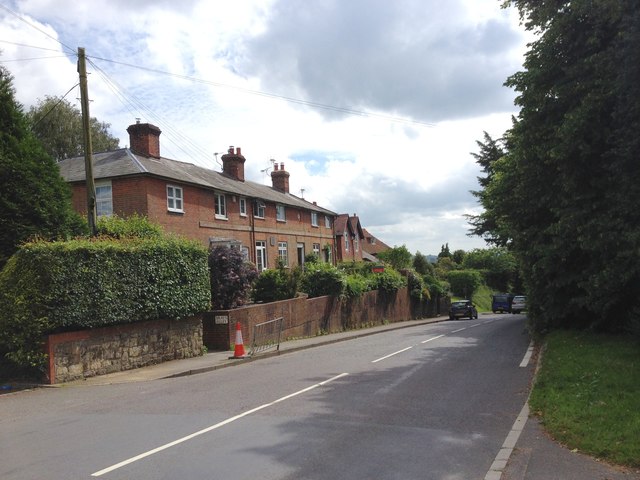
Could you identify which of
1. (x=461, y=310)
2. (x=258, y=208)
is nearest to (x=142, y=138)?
(x=258, y=208)

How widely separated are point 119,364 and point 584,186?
39.2 feet

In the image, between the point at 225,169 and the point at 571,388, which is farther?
the point at 225,169

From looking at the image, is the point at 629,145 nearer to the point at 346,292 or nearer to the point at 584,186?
the point at 584,186

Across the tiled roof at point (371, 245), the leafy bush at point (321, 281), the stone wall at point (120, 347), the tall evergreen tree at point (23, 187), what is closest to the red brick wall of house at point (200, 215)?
the leafy bush at point (321, 281)

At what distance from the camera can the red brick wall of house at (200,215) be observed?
2530 cm

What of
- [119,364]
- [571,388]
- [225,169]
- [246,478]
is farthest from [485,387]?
[225,169]

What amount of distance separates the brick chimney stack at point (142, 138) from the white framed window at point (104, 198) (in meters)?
3.09

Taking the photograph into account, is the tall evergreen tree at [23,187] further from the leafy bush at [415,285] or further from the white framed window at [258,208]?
the leafy bush at [415,285]

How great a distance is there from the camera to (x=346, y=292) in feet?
101

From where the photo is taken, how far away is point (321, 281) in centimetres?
2886

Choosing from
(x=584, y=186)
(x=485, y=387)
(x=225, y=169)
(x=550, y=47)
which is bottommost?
(x=485, y=387)

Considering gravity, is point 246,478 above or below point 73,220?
below

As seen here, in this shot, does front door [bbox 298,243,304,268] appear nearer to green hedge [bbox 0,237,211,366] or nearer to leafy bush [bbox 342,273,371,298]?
leafy bush [bbox 342,273,371,298]

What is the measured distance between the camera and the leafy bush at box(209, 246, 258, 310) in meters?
19.9
